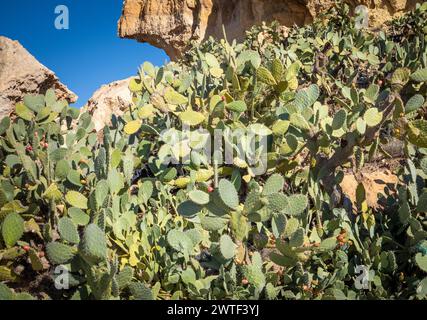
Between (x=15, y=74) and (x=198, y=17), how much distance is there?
13.9 meters

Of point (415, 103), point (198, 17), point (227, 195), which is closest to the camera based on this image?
point (227, 195)

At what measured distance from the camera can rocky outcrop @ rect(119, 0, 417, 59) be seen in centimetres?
1255

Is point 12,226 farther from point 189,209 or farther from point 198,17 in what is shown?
point 198,17

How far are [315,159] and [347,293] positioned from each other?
0.59 metres

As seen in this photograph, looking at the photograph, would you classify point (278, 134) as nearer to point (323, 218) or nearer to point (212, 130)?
point (212, 130)

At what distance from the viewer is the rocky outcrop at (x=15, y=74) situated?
10.6ft

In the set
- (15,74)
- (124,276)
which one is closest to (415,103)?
(124,276)

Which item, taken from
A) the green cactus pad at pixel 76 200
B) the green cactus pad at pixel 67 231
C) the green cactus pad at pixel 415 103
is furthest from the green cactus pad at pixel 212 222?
the green cactus pad at pixel 415 103

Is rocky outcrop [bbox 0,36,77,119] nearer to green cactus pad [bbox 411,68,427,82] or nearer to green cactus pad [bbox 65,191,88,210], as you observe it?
green cactus pad [bbox 65,191,88,210]

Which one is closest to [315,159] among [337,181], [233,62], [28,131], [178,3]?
[337,181]

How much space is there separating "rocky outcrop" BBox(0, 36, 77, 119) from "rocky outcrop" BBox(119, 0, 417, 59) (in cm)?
948

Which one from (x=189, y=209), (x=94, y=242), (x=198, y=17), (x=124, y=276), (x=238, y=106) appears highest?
(x=198, y=17)

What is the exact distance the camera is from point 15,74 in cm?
330

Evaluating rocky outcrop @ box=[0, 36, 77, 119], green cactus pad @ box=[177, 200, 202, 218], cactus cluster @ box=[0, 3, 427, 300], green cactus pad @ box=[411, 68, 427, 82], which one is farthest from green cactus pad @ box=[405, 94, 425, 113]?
rocky outcrop @ box=[0, 36, 77, 119]
